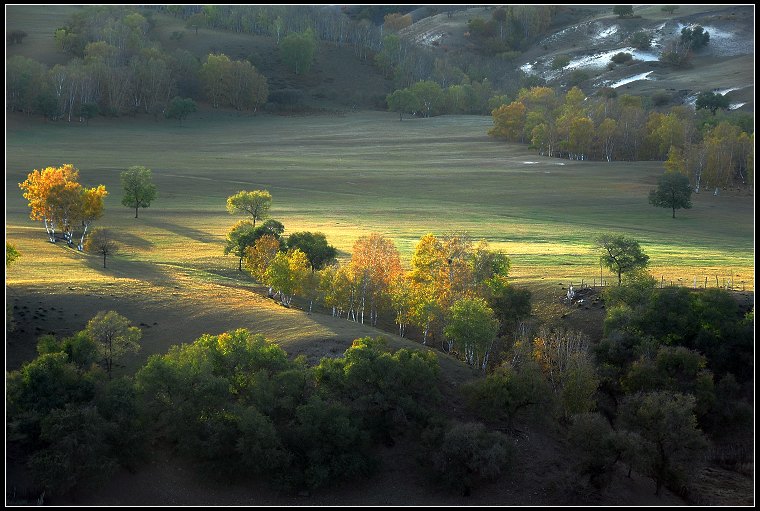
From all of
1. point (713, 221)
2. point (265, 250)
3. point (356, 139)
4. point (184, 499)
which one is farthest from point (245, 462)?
point (356, 139)

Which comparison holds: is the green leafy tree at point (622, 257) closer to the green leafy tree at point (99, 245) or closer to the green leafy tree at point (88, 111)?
the green leafy tree at point (99, 245)

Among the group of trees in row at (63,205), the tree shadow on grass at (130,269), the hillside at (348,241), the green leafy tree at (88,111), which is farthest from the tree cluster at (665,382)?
the green leafy tree at (88,111)

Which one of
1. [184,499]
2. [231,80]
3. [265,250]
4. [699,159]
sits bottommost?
[184,499]

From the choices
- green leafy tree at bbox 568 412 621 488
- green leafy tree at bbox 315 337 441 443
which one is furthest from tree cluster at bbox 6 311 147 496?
green leafy tree at bbox 568 412 621 488

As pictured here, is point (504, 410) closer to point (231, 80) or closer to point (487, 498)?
point (487, 498)

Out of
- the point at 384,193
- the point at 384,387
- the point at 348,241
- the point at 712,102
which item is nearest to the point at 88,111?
the point at 384,193

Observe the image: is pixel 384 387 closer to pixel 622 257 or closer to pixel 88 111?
pixel 622 257
